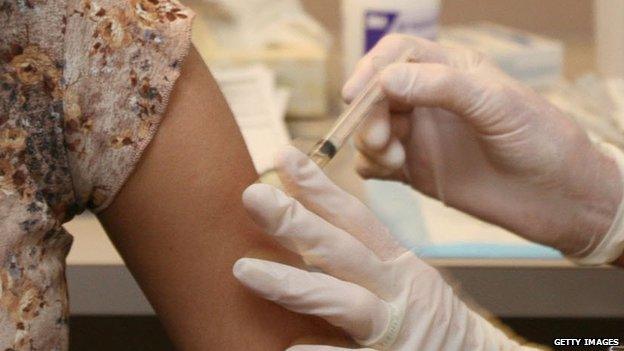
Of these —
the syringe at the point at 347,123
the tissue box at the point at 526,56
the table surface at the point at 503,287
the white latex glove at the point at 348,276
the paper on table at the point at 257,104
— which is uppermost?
the syringe at the point at 347,123

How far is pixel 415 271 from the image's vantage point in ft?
3.60

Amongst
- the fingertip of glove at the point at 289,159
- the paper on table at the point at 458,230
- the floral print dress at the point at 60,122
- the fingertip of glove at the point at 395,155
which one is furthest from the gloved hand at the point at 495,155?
the floral print dress at the point at 60,122

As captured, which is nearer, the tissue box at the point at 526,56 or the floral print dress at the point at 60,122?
the floral print dress at the point at 60,122

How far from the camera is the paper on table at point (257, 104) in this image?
5.47ft

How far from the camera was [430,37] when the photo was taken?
169 cm

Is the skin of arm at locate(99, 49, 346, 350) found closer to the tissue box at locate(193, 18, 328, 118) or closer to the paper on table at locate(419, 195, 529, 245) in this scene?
the paper on table at locate(419, 195, 529, 245)

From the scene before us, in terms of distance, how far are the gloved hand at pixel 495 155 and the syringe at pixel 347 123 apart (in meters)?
0.04

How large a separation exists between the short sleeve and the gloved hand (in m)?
0.33

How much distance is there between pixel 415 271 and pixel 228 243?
0.24m

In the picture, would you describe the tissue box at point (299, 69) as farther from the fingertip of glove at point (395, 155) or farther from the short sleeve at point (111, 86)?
the short sleeve at point (111, 86)

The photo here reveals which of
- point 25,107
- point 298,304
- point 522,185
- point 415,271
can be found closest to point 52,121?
point 25,107

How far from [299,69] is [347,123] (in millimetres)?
809

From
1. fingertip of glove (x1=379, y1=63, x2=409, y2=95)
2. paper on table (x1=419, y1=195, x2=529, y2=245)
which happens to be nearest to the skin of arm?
fingertip of glove (x1=379, y1=63, x2=409, y2=95)

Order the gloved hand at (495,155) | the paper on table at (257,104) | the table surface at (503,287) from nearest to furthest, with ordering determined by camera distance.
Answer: the gloved hand at (495,155), the table surface at (503,287), the paper on table at (257,104)
